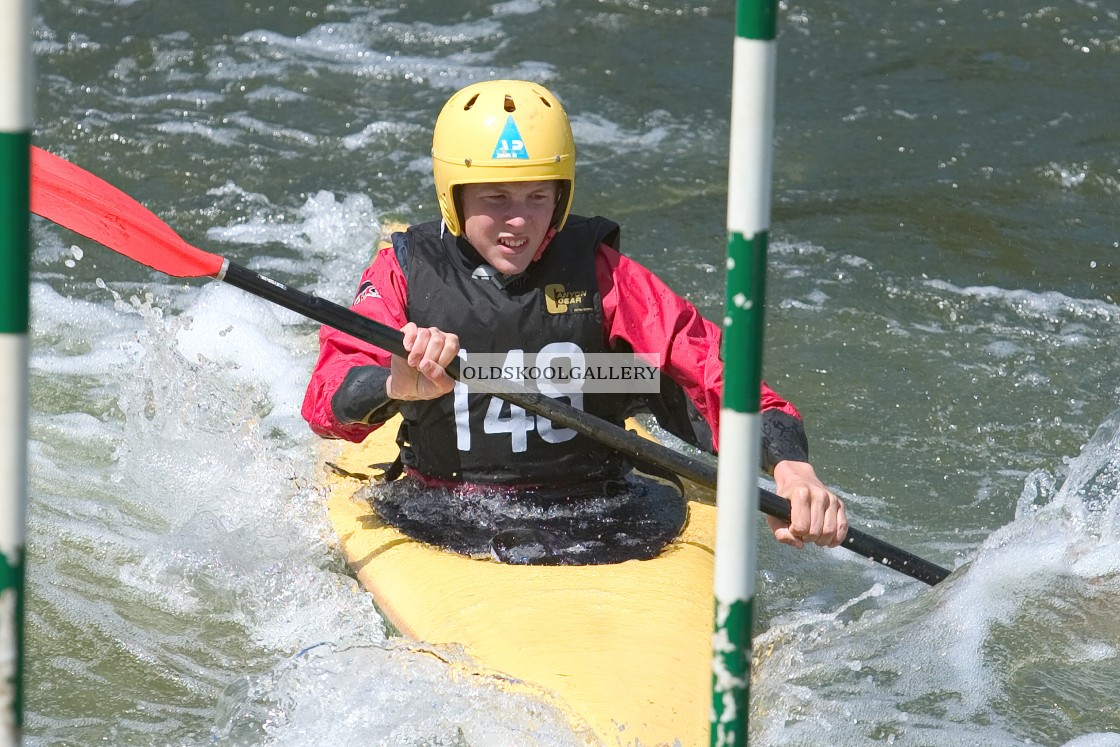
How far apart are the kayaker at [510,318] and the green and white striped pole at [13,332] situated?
1422 millimetres

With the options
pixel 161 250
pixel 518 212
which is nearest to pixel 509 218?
pixel 518 212

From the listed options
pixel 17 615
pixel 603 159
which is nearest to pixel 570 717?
pixel 17 615

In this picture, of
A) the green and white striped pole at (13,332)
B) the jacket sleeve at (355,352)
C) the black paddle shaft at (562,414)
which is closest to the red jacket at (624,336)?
the jacket sleeve at (355,352)

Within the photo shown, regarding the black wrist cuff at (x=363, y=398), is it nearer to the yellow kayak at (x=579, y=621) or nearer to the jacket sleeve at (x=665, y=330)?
the yellow kayak at (x=579, y=621)

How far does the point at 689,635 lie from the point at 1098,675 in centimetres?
102

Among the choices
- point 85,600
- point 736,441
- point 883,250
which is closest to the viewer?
point 736,441

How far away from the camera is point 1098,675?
3150 millimetres

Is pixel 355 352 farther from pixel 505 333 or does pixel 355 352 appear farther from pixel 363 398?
pixel 505 333

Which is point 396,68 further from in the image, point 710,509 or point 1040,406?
point 710,509

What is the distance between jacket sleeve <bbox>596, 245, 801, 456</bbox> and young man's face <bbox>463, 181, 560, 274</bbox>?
211 millimetres

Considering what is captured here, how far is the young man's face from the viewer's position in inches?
120

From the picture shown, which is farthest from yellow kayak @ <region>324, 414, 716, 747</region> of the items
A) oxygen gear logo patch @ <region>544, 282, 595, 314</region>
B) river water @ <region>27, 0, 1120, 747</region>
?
oxygen gear logo patch @ <region>544, 282, 595, 314</region>

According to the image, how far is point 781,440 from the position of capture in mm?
2986

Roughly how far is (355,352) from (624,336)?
0.61 m
